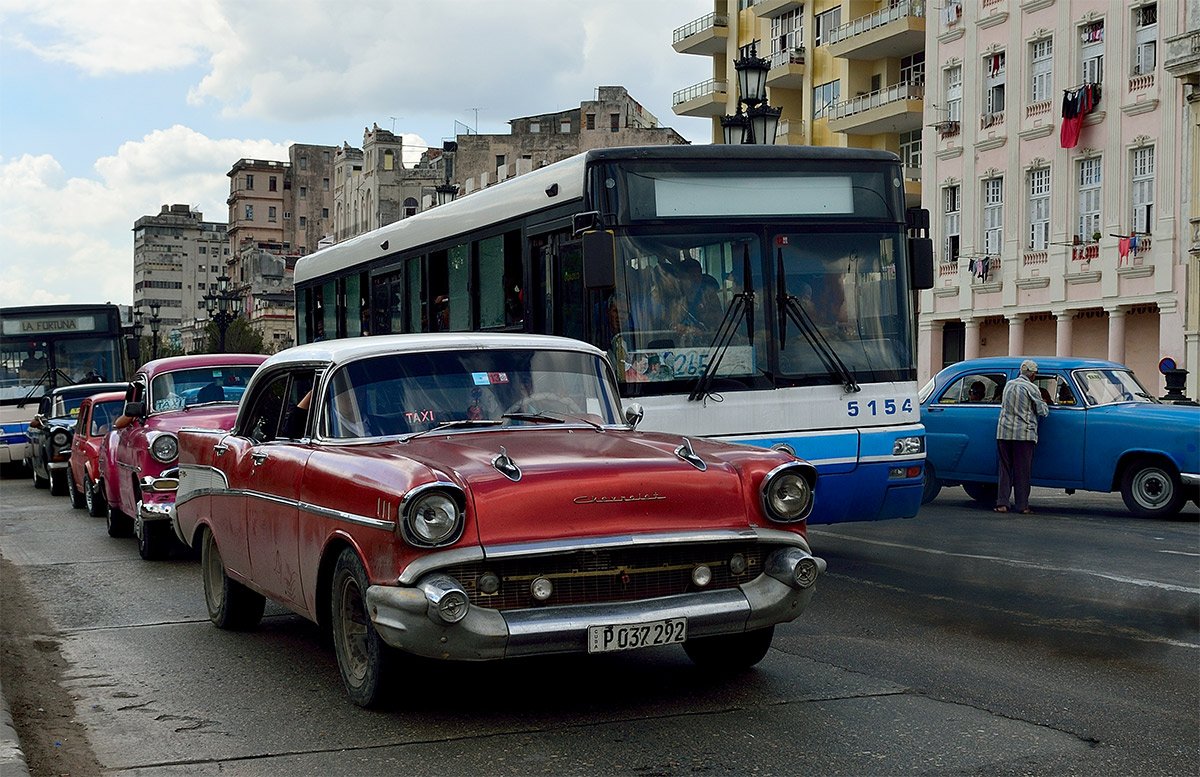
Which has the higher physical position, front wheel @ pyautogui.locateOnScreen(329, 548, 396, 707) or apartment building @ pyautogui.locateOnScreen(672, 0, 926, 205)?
apartment building @ pyautogui.locateOnScreen(672, 0, 926, 205)

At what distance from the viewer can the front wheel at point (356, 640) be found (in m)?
6.43

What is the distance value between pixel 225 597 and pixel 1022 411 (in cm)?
1058

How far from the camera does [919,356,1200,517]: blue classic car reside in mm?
16562

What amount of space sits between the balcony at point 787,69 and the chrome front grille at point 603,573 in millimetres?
50727

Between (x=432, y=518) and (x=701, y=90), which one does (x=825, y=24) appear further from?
(x=432, y=518)

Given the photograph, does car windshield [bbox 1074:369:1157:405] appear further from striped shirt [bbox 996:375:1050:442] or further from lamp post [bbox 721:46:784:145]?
lamp post [bbox 721:46:784:145]

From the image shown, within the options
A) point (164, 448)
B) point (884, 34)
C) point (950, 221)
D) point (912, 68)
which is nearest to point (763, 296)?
point (164, 448)

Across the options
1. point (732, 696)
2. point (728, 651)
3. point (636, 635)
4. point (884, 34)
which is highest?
point (884, 34)

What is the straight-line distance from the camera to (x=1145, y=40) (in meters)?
38.7

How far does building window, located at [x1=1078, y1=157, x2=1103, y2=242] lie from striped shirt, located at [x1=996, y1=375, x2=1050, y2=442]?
81.1 feet

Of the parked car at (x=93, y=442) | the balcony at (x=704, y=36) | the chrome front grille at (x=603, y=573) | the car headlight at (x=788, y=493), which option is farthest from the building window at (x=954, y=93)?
the chrome front grille at (x=603, y=573)

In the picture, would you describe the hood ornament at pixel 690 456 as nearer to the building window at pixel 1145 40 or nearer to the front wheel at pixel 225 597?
the front wheel at pixel 225 597

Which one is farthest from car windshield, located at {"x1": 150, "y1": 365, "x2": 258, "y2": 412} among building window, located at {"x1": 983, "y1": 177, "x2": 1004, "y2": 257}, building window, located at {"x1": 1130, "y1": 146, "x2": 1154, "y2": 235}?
building window, located at {"x1": 983, "y1": 177, "x2": 1004, "y2": 257}

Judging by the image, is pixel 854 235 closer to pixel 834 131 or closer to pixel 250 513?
pixel 250 513
